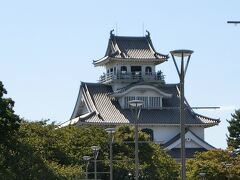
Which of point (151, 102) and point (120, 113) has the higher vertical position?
point (151, 102)

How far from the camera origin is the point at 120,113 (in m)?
87.7

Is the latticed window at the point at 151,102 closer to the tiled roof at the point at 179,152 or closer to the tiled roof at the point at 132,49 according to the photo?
the tiled roof at the point at 132,49

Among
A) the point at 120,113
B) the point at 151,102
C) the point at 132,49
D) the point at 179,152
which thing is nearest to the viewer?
the point at 179,152

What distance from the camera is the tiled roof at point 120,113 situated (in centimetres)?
8625

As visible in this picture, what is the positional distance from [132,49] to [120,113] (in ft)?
25.3

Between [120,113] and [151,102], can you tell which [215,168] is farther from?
[151,102]

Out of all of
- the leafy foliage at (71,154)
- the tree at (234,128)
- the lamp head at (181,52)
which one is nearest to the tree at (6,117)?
the leafy foliage at (71,154)

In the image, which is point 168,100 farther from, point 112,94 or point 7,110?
point 7,110

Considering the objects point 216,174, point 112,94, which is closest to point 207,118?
point 112,94

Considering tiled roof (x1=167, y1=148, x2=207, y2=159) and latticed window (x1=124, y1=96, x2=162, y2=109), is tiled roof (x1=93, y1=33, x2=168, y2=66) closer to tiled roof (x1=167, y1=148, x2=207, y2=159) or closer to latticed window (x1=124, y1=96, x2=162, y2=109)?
latticed window (x1=124, y1=96, x2=162, y2=109)

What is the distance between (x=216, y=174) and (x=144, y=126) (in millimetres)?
22615

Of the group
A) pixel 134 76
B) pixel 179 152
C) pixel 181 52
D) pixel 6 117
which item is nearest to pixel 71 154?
pixel 6 117

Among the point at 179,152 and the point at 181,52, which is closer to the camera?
the point at 181,52

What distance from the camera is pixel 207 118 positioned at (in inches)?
3524
